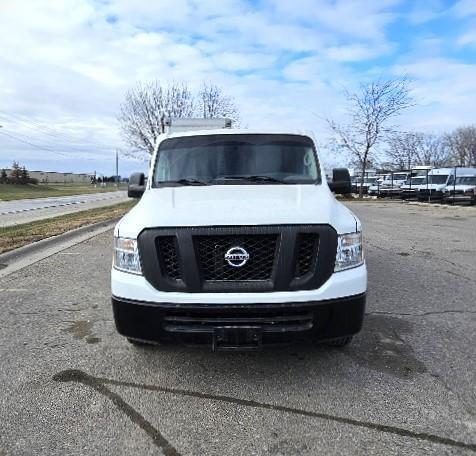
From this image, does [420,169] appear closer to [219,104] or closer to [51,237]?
[219,104]

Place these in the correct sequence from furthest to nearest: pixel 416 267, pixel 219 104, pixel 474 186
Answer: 1. pixel 219 104
2. pixel 474 186
3. pixel 416 267

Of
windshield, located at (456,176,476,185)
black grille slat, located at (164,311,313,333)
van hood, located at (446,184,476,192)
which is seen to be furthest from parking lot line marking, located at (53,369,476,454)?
windshield, located at (456,176,476,185)

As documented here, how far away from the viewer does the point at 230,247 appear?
3.45m

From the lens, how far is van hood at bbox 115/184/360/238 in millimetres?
3473

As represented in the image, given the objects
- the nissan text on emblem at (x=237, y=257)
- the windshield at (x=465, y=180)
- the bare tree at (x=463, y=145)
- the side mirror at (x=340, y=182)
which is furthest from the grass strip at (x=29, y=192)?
the bare tree at (x=463, y=145)

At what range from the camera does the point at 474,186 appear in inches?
1102

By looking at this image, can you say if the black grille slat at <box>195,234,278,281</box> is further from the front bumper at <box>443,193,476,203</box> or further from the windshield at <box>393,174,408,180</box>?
→ the windshield at <box>393,174,408,180</box>

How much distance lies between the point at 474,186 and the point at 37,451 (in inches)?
1154

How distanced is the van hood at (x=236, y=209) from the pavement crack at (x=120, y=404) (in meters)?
1.10

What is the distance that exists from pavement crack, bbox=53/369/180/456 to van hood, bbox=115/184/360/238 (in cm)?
110

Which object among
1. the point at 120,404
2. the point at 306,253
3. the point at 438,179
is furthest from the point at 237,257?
the point at 438,179

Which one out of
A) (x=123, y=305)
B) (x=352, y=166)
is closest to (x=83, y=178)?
(x=352, y=166)

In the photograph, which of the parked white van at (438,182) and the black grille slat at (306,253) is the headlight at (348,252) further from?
the parked white van at (438,182)

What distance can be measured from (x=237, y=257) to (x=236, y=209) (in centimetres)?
39
